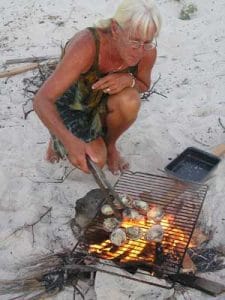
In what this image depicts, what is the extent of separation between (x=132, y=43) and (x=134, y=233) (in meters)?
1.25

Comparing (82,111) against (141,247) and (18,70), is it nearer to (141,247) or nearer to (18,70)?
(141,247)

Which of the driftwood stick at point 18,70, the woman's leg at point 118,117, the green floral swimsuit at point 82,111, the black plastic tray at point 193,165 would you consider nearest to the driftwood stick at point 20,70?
the driftwood stick at point 18,70

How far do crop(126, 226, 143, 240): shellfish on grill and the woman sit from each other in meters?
0.52

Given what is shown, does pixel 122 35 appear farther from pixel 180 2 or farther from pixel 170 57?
pixel 180 2

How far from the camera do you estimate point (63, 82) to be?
3457mm

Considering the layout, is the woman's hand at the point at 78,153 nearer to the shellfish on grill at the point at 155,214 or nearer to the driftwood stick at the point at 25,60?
the shellfish on grill at the point at 155,214

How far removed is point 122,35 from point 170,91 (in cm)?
206

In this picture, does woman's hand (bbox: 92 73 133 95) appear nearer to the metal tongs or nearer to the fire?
the metal tongs

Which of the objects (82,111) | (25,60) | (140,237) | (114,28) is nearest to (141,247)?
(140,237)

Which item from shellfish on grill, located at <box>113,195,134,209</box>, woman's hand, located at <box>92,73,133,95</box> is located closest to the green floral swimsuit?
woman's hand, located at <box>92,73,133,95</box>

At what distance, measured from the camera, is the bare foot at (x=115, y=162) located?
432 cm

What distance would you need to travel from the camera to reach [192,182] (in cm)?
390

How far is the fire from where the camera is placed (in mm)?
3159

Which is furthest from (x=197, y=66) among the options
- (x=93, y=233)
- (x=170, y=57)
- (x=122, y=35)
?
(x=93, y=233)
